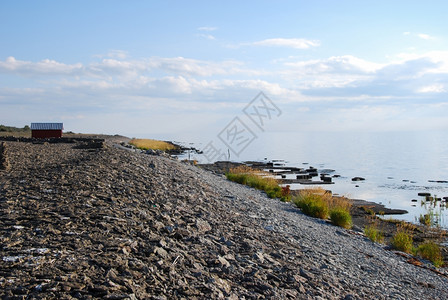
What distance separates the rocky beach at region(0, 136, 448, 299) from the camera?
449cm

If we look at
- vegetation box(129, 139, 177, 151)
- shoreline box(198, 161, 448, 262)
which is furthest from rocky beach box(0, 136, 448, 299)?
vegetation box(129, 139, 177, 151)

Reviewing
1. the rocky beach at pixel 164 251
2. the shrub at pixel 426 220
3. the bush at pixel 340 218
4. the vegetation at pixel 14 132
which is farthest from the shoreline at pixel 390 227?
the vegetation at pixel 14 132

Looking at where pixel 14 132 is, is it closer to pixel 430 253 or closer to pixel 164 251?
pixel 430 253

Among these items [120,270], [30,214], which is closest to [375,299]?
[120,270]

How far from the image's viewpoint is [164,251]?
18.2 ft

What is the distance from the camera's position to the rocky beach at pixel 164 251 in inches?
177

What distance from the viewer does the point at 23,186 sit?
29.6ft

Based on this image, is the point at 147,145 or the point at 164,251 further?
the point at 147,145

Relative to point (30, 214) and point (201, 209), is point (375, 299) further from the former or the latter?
point (30, 214)

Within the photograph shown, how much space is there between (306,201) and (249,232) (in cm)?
698

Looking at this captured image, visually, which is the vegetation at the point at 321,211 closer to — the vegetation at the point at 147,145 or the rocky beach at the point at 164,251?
the rocky beach at the point at 164,251

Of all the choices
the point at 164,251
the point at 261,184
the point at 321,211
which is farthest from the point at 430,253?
the point at 261,184

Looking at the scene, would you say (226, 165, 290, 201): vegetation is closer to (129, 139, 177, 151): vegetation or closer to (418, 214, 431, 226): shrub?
(418, 214, 431, 226): shrub

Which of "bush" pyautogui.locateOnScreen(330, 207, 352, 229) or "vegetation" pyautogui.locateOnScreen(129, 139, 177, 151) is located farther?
"vegetation" pyautogui.locateOnScreen(129, 139, 177, 151)
